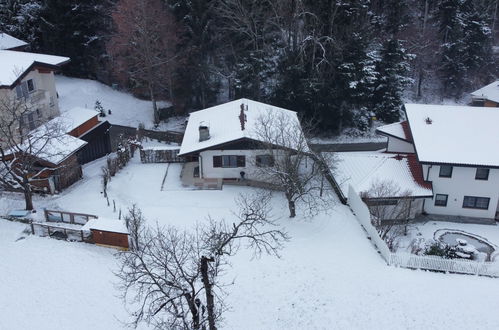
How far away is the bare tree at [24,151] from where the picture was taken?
3109 centimetres

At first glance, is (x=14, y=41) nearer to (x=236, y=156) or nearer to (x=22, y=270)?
(x=236, y=156)

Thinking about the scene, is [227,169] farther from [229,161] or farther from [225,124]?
[225,124]

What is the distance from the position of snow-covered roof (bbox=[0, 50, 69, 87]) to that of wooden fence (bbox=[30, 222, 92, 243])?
13003 millimetres

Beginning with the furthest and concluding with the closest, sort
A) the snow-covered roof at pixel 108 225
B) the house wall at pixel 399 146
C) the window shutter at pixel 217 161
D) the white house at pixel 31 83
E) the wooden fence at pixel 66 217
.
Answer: the house wall at pixel 399 146 → the white house at pixel 31 83 → the window shutter at pixel 217 161 → the wooden fence at pixel 66 217 → the snow-covered roof at pixel 108 225

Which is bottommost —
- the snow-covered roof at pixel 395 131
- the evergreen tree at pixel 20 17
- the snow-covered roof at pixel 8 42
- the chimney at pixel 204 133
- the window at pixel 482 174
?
the window at pixel 482 174

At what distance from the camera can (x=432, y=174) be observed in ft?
116

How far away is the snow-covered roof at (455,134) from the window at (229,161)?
12810mm

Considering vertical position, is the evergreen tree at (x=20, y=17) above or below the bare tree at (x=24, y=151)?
above

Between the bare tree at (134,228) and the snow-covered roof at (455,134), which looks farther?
Result: the snow-covered roof at (455,134)

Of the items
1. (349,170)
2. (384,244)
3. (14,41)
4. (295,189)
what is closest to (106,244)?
(295,189)

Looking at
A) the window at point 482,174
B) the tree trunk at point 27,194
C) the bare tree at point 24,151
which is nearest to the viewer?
the tree trunk at point 27,194

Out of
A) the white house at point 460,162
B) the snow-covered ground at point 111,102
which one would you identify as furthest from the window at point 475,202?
the snow-covered ground at point 111,102

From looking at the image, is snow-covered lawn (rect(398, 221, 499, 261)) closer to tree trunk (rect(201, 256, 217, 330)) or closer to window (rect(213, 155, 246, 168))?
window (rect(213, 155, 246, 168))

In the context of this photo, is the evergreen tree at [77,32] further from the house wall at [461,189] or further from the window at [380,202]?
the house wall at [461,189]
